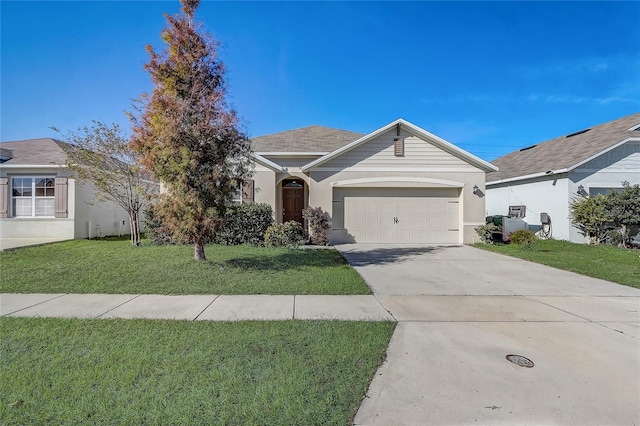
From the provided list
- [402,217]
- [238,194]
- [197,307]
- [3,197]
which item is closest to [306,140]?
[402,217]

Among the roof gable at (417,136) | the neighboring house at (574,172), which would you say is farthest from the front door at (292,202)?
the neighboring house at (574,172)

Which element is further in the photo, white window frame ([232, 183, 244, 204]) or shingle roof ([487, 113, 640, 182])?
shingle roof ([487, 113, 640, 182])

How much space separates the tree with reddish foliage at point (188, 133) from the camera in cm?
711

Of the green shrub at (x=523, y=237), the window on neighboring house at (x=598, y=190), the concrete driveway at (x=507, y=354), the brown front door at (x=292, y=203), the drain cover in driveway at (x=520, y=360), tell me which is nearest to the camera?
the concrete driveway at (x=507, y=354)

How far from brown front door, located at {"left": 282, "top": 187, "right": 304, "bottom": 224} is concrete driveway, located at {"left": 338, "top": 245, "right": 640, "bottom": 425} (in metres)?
8.45

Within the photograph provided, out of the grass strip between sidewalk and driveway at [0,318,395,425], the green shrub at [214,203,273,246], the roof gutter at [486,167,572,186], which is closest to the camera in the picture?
the grass strip between sidewalk and driveway at [0,318,395,425]

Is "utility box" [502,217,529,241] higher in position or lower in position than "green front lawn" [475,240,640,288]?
higher

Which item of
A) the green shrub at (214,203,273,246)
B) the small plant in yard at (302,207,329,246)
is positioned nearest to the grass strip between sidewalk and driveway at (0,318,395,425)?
the green shrub at (214,203,273,246)

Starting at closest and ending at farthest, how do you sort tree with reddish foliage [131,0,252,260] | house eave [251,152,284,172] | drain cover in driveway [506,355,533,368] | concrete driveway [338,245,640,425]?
1. concrete driveway [338,245,640,425]
2. drain cover in driveway [506,355,533,368]
3. tree with reddish foliage [131,0,252,260]
4. house eave [251,152,284,172]

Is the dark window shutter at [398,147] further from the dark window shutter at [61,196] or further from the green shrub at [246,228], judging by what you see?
the dark window shutter at [61,196]

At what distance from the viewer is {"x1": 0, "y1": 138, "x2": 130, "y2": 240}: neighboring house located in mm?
13547

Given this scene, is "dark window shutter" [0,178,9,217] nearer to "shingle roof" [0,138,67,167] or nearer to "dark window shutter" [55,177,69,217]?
"shingle roof" [0,138,67,167]

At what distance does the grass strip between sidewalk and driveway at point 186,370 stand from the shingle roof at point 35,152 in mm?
12595

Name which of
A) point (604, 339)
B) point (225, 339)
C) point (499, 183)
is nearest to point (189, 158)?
point (225, 339)
